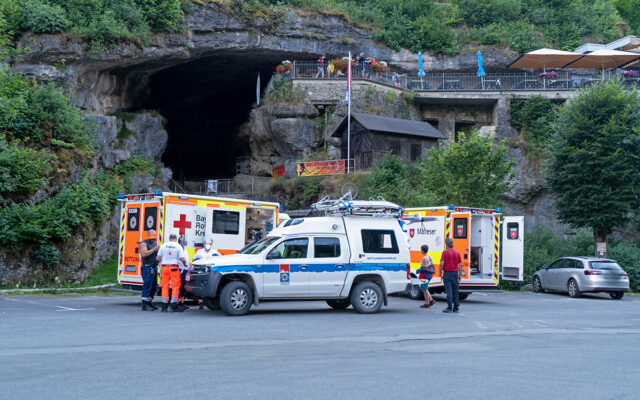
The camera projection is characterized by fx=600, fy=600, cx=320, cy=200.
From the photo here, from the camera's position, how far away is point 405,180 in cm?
Answer: 3712

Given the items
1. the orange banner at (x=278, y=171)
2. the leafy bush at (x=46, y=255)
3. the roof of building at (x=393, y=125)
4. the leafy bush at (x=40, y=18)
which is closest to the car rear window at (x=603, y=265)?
the leafy bush at (x=46, y=255)

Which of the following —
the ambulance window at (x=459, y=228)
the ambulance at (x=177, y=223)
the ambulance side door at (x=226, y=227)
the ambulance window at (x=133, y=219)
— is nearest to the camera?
the ambulance at (x=177, y=223)

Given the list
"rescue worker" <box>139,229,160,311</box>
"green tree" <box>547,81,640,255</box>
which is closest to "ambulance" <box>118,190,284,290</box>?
"rescue worker" <box>139,229,160,311</box>

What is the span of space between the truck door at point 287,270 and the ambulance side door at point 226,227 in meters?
3.90

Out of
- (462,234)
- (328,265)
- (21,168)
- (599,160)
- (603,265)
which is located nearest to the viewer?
(328,265)

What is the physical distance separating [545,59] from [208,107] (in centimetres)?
3067

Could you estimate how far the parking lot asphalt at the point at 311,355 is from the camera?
21.9 ft

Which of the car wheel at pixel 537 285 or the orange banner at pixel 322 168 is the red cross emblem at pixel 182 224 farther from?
the orange banner at pixel 322 168

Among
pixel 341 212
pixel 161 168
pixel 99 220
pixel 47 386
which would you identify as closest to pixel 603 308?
pixel 341 212

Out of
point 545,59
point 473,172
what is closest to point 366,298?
point 473,172

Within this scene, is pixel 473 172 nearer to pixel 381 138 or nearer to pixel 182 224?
pixel 381 138

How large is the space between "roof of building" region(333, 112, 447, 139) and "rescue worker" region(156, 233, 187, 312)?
90.1 ft

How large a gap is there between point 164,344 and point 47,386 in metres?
3.06

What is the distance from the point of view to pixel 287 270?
14.2 meters
